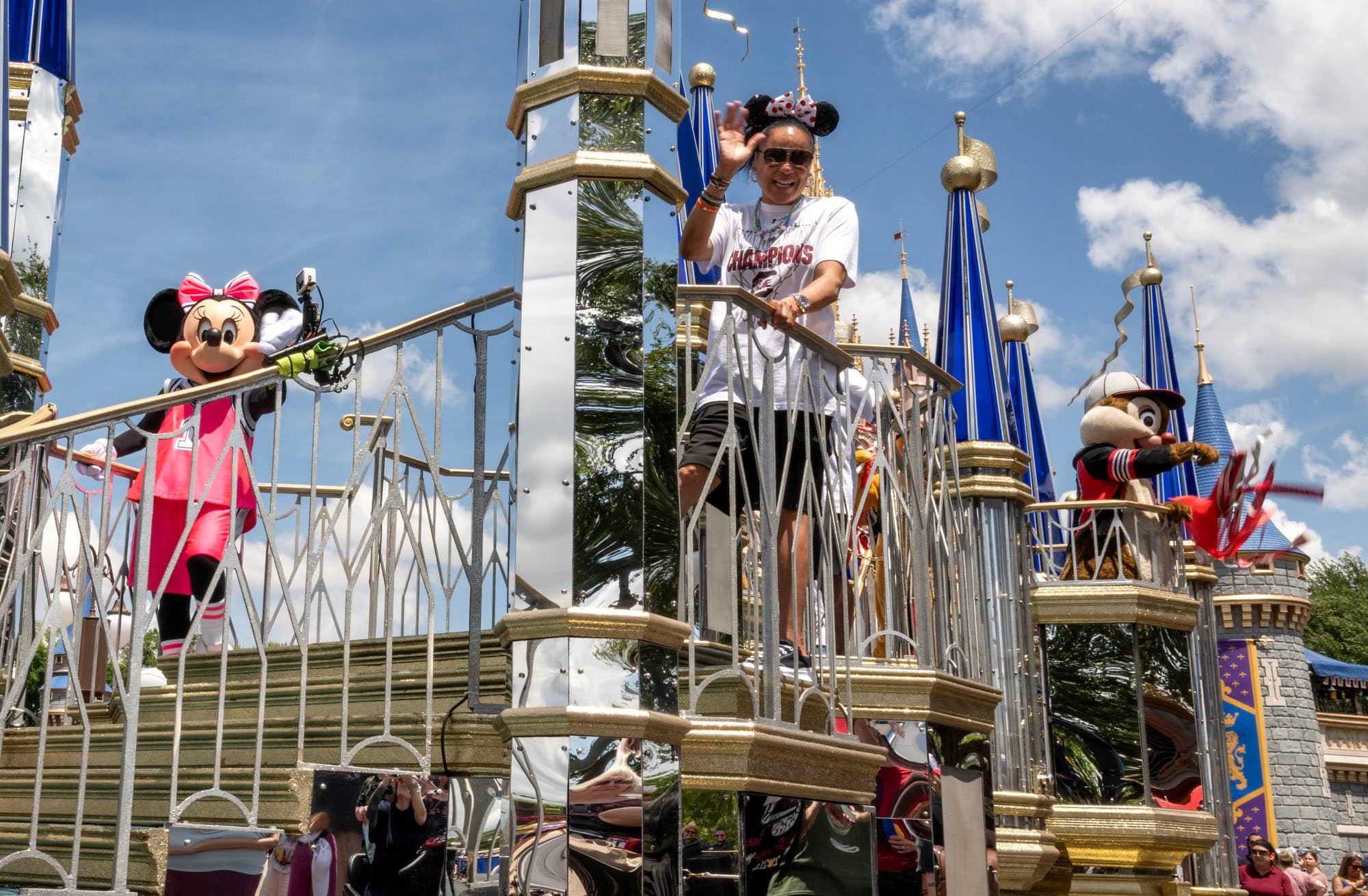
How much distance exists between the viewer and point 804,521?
5105 mm

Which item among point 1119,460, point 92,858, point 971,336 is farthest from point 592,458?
point 1119,460

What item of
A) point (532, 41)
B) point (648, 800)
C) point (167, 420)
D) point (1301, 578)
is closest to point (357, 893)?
point (648, 800)

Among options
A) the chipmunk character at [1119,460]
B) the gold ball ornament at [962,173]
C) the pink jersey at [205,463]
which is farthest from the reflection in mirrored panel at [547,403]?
the chipmunk character at [1119,460]

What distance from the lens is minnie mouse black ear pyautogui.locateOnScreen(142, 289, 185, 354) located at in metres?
6.91

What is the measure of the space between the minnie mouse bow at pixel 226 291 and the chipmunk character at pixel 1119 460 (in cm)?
560

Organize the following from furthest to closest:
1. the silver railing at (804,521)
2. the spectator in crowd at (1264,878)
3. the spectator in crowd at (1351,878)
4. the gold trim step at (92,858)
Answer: the spectator in crowd at (1351,878), the spectator in crowd at (1264,878), the silver railing at (804,521), the gold trim step at (92,858)

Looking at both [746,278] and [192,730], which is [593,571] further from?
→ [746,278]

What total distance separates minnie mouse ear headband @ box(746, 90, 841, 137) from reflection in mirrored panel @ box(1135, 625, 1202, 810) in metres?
4.98

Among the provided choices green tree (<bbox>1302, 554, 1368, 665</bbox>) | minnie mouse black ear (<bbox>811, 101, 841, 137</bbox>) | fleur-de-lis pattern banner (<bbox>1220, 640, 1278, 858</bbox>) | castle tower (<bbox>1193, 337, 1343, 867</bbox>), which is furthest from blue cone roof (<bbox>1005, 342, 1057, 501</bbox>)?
green tree (<bbox>1302, 554, 1368, 665</bbox>)

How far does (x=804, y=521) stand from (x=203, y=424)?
9.99ft

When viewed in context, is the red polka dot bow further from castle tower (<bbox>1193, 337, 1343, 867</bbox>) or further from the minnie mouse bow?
castle tower (<bbox>1193, 337, 1343, 867</bbox>)

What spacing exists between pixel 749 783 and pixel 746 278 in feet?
7.56

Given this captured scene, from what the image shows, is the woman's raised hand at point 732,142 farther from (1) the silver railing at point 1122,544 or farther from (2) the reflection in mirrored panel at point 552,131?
(1) the silver railing at point 1122,544

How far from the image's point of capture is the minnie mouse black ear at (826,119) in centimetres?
570
